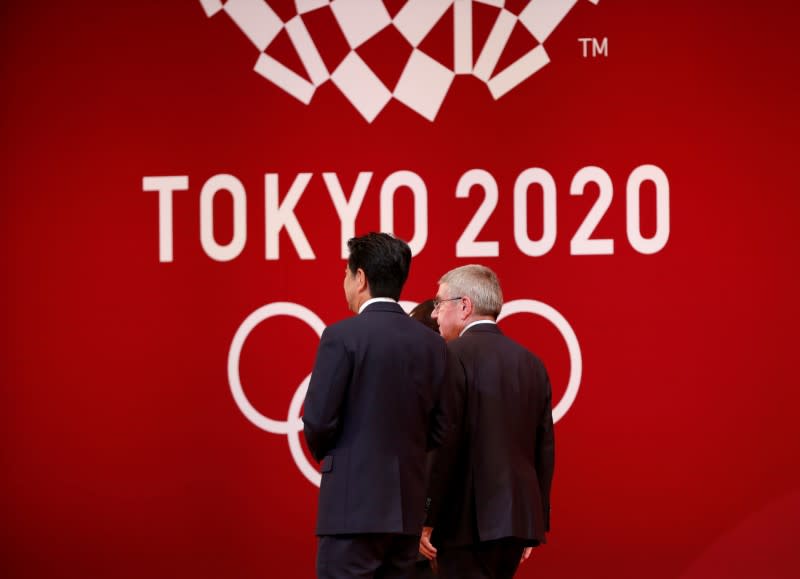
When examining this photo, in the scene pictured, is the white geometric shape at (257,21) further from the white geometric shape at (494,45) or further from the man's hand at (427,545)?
the man's hand at (427,545)

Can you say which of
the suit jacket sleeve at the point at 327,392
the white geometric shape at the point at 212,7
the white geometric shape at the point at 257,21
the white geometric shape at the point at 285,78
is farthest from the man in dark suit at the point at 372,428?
the white geometric shape at the point at 212,7

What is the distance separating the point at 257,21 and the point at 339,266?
4.04 ft

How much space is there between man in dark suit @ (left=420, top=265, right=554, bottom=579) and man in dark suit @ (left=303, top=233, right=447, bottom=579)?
0.77 feet

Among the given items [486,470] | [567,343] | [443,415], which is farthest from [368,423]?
[567,343]

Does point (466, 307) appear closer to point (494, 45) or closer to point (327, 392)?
point (327, 392)

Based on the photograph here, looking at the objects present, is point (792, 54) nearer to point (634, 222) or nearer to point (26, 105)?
point (634, 222)

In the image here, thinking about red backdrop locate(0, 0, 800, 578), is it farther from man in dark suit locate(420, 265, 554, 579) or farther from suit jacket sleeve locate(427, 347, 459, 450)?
suit jacket sleeve locate(427, 347, 459, 450)

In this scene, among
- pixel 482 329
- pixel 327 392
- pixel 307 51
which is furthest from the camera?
pixel 307 51

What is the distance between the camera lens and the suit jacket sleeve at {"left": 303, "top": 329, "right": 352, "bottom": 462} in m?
2.76

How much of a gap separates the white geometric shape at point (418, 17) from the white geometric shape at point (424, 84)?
8cm

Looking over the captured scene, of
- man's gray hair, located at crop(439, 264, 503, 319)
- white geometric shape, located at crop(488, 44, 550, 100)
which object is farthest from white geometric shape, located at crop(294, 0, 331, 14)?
man's gray hair, located at crop(439, 264, 503, 319)

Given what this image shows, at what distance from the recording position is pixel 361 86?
15.4 feet

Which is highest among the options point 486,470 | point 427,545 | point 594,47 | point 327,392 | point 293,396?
point 594,47

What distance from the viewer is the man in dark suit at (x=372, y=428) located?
277cm
